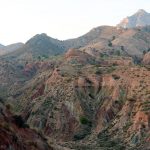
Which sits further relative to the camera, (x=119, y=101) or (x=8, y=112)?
(x=119, y=101)

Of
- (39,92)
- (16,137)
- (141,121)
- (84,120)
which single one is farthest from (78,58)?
(16,137)

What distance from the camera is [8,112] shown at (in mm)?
53688

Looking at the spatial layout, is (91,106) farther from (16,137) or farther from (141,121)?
(16,137)

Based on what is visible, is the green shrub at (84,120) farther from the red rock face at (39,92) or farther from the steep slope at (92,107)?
the red rock face at (39,92)

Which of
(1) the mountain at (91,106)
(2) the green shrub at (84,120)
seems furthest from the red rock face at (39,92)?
(2) the green shrub at (84,120)

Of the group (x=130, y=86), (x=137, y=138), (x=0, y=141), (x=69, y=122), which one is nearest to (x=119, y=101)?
(x=130, y=86)

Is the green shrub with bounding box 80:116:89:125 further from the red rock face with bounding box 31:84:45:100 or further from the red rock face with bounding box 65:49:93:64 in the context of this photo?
the red rock face with bounding box 65:49:93:64

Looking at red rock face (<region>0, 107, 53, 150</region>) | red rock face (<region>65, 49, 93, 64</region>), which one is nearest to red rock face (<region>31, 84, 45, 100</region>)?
red rock face (<region>65, 49, 93, 64</region>)

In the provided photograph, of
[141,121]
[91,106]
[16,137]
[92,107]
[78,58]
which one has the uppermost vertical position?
[78,58]

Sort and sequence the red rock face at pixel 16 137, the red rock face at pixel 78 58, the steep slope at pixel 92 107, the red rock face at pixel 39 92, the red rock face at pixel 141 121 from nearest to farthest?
the red rock face at pixel 16 137 → the red rock face at pixel 141 121 → the steep slope at pixel 92 107 → the red rock face at pixel 39 92 → the red rock face at pixel 78 58

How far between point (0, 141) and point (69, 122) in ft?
200

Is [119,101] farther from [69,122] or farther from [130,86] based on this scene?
[69,122]

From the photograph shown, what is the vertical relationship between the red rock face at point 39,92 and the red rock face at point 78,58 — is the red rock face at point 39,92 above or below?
below

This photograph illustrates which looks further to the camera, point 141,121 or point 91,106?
point 91,106
